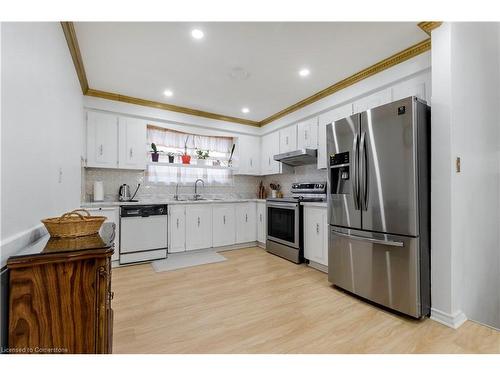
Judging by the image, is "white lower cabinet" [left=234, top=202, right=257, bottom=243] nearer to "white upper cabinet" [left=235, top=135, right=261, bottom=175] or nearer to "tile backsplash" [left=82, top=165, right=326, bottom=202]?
"tile backsplash" [left=82, top=165, right=326, bottom=202]

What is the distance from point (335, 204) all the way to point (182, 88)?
8.53ft

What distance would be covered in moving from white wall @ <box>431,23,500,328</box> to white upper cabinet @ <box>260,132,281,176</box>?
2747 mm

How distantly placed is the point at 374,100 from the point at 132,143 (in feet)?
11.6

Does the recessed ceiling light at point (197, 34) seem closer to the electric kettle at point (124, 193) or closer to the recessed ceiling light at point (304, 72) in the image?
the recessed ceiling light at point (304, 72)

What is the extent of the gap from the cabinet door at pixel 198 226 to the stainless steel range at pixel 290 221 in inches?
41.0

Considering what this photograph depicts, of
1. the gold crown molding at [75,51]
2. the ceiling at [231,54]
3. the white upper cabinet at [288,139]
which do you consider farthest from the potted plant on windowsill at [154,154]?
the white upper cabinet at [288,139]

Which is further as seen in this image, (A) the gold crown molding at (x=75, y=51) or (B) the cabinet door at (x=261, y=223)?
(B) the cabinet door at (x=261, y=223)

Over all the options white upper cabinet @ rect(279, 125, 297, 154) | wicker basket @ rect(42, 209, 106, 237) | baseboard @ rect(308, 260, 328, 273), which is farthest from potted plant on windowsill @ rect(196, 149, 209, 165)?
wicker basket @ rect(42, 209, 106, 237)

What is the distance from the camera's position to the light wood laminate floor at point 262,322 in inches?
63.6

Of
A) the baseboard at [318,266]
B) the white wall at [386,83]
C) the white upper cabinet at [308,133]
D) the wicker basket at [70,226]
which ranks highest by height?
the white wall at [386,83]

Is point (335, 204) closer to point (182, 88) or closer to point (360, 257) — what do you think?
point (360, 257)

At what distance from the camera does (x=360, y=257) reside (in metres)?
2.29

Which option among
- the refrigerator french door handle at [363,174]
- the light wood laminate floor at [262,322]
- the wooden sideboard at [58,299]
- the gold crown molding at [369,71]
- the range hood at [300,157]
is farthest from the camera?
the range hood at [300,157]

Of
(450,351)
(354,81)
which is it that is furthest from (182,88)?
(450,351)
